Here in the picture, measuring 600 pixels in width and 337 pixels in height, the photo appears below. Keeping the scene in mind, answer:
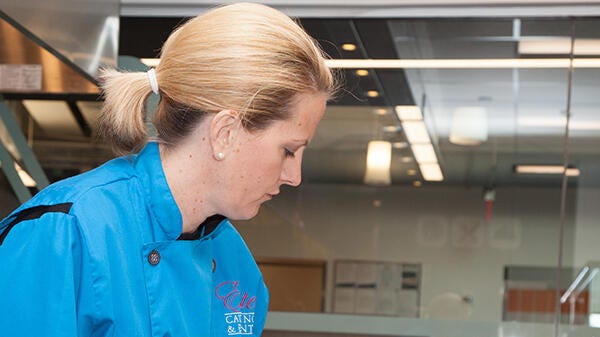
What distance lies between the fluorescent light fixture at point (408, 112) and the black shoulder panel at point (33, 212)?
312cm

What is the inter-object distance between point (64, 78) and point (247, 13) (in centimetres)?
288

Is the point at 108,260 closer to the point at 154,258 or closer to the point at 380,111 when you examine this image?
the point at 154,258

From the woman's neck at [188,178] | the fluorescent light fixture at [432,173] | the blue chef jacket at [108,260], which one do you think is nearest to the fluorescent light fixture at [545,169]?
the fluorescent light fixture at [432,173]

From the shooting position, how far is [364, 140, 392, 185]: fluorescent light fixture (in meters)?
4.38

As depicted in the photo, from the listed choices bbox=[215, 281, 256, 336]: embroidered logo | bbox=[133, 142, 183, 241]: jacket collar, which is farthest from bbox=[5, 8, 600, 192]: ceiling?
bbox=[133, 142, 183, 241]: jacket collar

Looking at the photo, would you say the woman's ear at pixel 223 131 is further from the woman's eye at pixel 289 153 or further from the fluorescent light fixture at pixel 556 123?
the fluorescent light fixture at pixel 556 123

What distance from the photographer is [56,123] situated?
486cm

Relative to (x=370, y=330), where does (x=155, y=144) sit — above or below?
above

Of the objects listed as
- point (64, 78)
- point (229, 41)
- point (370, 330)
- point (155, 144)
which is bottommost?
point (370, 330)

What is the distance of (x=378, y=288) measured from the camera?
4352 millimetres

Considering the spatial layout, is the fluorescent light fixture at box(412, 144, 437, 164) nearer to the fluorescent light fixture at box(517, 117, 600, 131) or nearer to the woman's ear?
the fluorescent light fixture at box(517, 117, 600, 131)

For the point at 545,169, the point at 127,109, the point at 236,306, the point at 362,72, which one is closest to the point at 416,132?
the point at 362,72

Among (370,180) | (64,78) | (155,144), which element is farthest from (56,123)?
(155,144)

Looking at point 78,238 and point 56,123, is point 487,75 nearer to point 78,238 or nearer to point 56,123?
point 56,123
